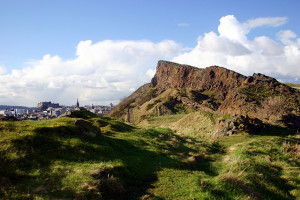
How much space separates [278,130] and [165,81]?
455 ft

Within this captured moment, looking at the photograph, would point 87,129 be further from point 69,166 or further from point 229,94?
point 229,94

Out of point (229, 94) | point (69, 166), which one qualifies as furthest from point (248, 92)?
point (69, 166)

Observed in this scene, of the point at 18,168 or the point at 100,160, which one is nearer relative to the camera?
the point at 18,168

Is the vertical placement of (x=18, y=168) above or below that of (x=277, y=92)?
below

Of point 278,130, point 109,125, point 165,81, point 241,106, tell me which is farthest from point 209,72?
point 109,125

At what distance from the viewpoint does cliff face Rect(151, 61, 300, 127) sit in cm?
3944

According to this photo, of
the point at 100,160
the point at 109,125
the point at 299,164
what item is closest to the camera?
the point at 100,160

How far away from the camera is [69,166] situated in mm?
9578

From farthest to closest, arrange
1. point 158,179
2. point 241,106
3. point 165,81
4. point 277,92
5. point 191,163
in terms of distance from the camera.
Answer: point 165,81, point 277,92, point 241,106, point 191,163, point 158,179

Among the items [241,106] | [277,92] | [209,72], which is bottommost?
[241,106]

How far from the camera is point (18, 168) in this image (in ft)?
27.9

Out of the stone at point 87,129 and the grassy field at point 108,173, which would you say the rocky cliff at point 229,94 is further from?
the stone at point 87,129

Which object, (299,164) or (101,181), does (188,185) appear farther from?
(299,164)

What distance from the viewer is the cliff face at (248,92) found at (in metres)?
39.4
